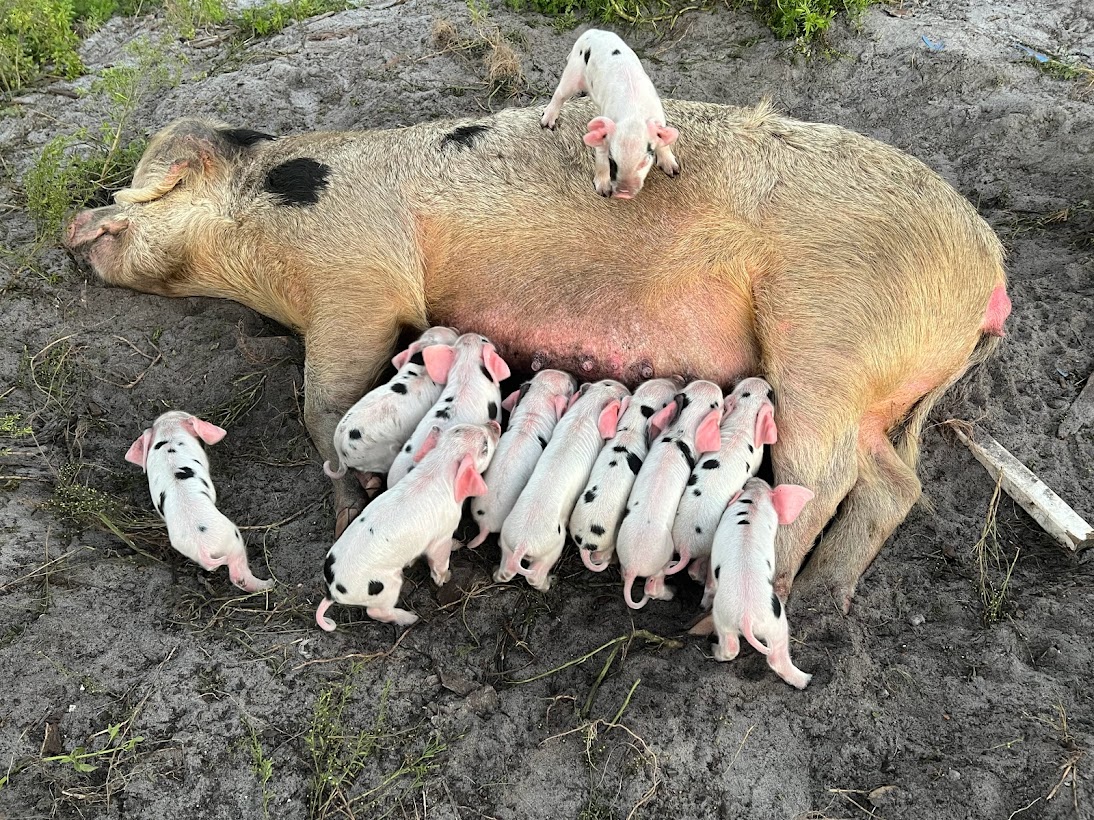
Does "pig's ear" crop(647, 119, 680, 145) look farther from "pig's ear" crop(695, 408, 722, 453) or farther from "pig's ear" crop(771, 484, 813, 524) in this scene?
"pig's ear" crop(771, 484, 813, 524)

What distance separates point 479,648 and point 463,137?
2531 millimetres

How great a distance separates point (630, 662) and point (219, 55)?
567 cm

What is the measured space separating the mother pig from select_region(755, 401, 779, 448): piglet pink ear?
0.11m

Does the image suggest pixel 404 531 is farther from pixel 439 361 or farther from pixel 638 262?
pixel 638 262

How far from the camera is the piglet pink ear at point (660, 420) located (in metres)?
3.66

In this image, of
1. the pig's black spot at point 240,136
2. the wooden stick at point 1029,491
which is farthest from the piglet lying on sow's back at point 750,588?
the pig's black spot at point 240,136

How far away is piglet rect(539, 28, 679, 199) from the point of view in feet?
11.4

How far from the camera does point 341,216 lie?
4062 millimetres

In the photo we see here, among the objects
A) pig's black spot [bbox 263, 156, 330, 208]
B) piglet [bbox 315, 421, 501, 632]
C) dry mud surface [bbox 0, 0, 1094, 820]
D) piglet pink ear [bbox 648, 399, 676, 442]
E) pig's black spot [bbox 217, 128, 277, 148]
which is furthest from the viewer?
pig's black spot [bbox 217, 128, 277, 148]

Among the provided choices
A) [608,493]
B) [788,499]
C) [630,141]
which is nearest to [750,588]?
[788,499]

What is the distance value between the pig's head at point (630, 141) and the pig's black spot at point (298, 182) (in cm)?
149

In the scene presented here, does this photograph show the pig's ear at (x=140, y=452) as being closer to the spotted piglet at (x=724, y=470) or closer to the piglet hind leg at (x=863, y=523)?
Result: the spotted piglet at (x=724, y=470)

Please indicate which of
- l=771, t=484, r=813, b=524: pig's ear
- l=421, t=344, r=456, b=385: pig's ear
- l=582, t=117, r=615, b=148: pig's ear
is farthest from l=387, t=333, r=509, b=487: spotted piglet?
l=771, t=484, r=813, b=524: pig's ear

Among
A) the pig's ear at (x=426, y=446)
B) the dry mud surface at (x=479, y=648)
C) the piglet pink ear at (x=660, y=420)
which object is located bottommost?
the dry mud surface at (x=479, y=648)
